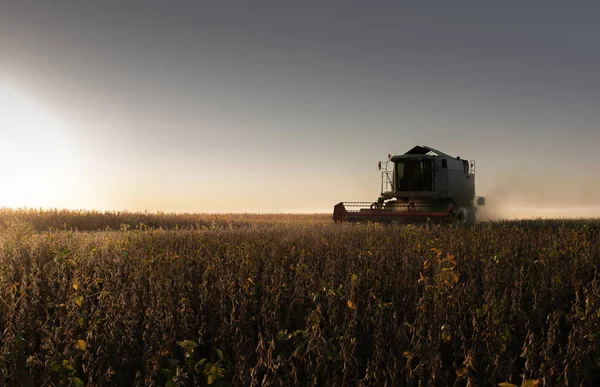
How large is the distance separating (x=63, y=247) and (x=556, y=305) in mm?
7840

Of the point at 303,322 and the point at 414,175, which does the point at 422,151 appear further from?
the point at 303,322

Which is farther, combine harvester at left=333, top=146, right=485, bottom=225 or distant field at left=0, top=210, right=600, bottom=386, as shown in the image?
combine harvester at left=333, top=146, right=485, bottom=225

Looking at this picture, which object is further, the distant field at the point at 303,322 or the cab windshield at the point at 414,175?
the cab windshield at the point at 414,175

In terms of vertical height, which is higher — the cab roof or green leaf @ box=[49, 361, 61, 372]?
the cab roof

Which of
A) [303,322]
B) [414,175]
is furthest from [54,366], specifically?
[414,175]

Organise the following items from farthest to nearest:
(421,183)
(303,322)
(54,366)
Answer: (421,183), (303,322), (54,366)

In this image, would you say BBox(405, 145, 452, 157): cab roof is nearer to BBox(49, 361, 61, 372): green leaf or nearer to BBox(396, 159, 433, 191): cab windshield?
BBox(396, 159, 433, 191): cab windshield

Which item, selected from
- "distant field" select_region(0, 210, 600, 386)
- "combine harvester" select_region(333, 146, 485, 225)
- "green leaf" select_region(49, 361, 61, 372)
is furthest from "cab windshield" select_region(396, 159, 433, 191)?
"green leaf" select_region(49, 361, 61, 372)

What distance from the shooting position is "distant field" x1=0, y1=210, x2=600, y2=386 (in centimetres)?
320

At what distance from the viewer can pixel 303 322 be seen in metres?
4.55

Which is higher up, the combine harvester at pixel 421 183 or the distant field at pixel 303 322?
the combine harvester at pixel 421 183

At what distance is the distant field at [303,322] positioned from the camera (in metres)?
3.20

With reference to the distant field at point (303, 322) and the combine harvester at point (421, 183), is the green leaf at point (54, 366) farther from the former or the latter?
the combine harvester at point (421, 183)

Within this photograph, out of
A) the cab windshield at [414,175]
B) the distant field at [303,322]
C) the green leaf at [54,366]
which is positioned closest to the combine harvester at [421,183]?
the cab windshield at [414,175]
